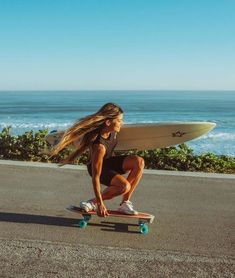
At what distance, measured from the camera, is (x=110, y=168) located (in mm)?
5410

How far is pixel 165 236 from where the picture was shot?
5.09m

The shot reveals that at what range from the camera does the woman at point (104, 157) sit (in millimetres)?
5188

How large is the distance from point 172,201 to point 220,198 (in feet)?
2.30

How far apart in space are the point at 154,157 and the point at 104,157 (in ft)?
12.4

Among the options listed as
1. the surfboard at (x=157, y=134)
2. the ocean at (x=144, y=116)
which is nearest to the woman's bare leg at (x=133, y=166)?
the surfboard at (x=157, y=134)

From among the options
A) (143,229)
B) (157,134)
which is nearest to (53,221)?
(143,229)

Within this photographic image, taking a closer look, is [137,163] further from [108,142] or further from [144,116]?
[144,116]

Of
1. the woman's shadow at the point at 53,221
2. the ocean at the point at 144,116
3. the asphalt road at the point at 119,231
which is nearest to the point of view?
the asphalt road at the point at 119,231

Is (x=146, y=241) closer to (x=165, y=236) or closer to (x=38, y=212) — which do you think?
(x=165, y=236)

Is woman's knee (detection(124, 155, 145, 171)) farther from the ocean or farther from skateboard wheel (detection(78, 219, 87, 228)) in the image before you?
the ocean

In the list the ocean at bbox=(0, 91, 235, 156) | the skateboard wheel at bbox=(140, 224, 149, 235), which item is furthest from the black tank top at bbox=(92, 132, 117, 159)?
the ocean at bbox=(0, 91, 235, 156)

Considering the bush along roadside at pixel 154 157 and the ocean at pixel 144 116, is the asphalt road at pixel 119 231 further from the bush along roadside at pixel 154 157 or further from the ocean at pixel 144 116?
the ocean at pixel 144 116

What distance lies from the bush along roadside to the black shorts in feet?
10.5

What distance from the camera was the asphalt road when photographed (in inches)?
164
